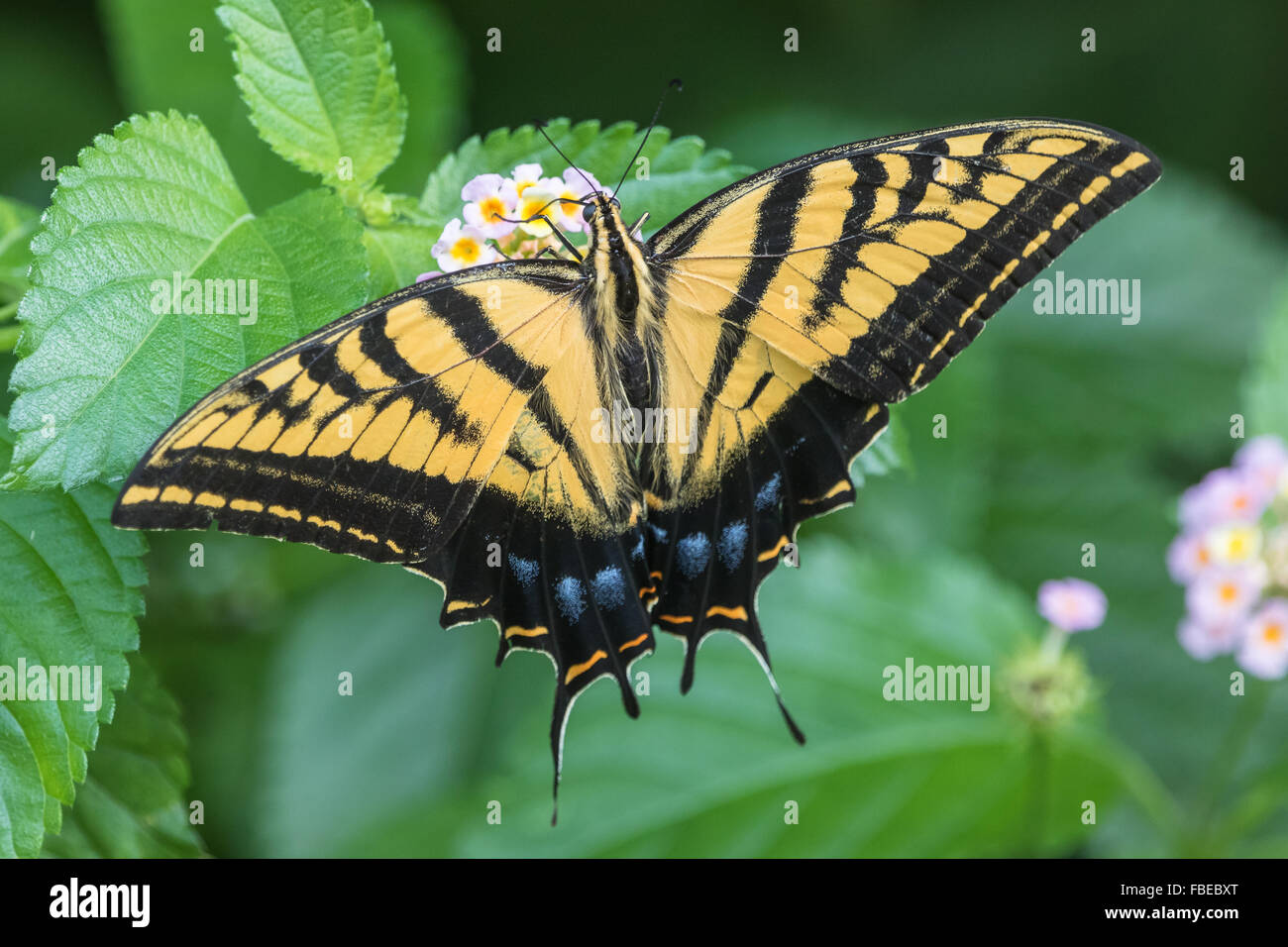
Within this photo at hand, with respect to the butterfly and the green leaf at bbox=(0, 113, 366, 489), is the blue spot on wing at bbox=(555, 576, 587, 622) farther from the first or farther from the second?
the green leaf at bbox=(0, 113, 366, 489)

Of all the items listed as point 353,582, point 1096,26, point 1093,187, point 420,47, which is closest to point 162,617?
point 353,582

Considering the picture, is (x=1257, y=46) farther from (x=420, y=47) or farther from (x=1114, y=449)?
(x=420, y=47)

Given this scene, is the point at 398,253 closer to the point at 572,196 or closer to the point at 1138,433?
the point at 572,196

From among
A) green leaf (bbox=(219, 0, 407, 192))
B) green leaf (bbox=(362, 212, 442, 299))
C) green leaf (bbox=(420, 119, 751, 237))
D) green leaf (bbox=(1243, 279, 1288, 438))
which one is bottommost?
green leaf (bbox=(1243, 279, 1288, 438))

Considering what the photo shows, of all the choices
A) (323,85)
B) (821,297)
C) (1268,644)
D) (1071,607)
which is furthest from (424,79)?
(1268,644)

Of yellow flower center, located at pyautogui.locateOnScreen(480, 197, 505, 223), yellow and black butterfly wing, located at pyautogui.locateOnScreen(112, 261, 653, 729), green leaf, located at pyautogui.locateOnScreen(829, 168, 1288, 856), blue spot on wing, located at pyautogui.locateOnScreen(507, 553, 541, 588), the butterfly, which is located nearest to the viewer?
yellow and black butterfly wing, located at pyautogui.locateOnScreen(112, 261, 653, 729)

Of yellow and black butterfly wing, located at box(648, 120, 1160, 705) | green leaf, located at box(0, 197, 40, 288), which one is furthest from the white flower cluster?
green leaf, located at box(0, 197, 40, 288)

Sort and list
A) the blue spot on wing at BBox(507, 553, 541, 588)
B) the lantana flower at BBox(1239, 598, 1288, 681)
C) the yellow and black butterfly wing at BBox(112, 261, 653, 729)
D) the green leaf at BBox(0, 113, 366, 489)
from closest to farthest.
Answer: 1. the green leaf at BBox(0, 113, 366, 489)
2. the yellow and black butterfly wing at BBox(112, 261, 653, 729)
3. the blue spot on wing at BBox(507, 553, 541, 588)
4. the lantana flower at BBox(1239, 598, 1288, 681)
